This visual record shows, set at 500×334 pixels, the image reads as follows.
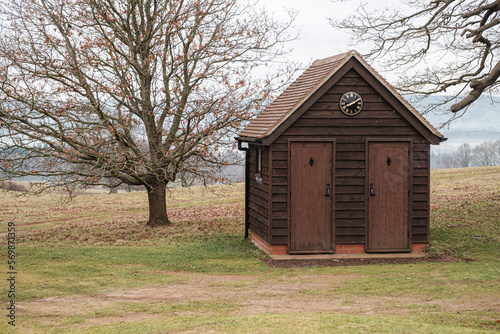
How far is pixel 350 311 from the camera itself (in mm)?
8508

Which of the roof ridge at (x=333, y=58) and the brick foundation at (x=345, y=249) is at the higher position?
the roof ridge at (x=333, y=58)

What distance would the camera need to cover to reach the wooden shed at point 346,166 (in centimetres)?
1373

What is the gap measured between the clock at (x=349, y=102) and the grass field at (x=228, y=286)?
3.99 m

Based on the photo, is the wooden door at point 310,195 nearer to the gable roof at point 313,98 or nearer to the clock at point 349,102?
the gable roof at point 313,98

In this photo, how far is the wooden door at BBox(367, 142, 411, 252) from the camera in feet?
45.9

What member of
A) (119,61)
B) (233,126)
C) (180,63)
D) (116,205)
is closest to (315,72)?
(233,126)

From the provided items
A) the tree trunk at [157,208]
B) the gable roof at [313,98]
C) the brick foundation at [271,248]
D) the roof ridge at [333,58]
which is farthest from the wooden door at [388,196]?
the tree trunk at [157,208]

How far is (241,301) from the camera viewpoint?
9.48 m

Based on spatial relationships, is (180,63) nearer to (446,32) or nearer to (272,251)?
(272,251)

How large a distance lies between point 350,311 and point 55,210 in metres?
25.2

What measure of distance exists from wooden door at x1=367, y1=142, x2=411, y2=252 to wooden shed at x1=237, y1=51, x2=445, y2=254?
3cm

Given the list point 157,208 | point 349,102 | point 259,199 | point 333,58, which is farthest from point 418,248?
point 157,208

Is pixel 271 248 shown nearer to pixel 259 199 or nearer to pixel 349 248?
pixel 259 199

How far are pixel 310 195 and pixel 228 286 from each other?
3.95 m
